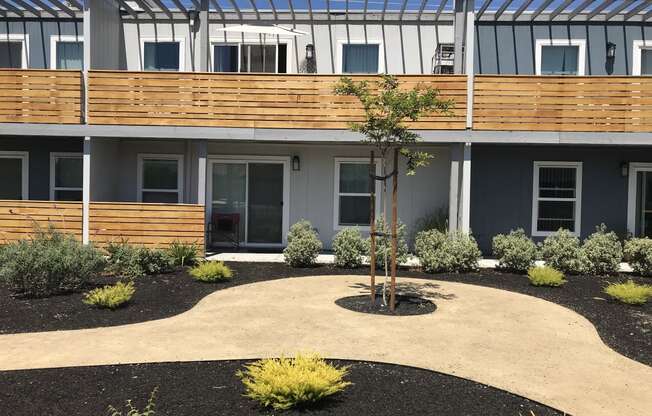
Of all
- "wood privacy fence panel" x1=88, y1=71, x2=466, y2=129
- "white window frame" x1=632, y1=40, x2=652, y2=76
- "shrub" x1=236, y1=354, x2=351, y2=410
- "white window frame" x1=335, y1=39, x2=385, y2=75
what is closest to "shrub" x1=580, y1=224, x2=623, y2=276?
"wood privacy fence panel" x1=88, y1=71, x2=466, y2=129

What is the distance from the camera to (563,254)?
11.7m

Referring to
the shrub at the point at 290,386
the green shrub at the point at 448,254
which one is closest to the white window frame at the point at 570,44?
the green shrub at the point at 448,254

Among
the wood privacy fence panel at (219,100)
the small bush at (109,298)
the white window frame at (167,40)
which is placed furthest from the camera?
the white window frame at (167,40)

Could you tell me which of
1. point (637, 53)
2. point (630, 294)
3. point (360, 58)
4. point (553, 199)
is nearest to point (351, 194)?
point (360, 58)

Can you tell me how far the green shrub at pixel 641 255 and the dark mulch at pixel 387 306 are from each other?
18.7ft

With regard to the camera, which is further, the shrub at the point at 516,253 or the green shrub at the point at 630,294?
the shrub at the point at 516,253

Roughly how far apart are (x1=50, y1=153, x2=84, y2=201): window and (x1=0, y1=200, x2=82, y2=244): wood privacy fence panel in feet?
7.28

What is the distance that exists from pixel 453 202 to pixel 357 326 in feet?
20.8

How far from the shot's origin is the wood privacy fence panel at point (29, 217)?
1275 centimetres

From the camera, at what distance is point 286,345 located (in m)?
6.38

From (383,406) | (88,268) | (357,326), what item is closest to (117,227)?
(88,268)

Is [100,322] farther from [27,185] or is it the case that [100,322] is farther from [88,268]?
[27,185]

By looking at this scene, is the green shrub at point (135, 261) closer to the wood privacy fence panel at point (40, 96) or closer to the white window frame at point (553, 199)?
the wood privacy fence panel at point (40, 96)

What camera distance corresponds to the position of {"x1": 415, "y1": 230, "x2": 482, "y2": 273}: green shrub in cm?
1173
